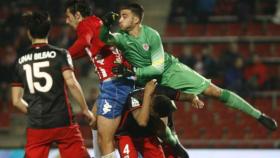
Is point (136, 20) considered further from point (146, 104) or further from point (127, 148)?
point (127, 148)

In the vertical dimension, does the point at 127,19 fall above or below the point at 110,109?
above

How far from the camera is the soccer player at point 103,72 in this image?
6828 millimetres

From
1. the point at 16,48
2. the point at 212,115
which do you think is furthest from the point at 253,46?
the point at 16,48

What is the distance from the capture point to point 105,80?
276 inches

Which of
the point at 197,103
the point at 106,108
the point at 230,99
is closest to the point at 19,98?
the point at 106,108

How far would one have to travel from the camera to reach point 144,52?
6973 mm

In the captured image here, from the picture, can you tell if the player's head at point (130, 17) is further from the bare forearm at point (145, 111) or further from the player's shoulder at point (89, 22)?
the bare forearm at point (145, 111)

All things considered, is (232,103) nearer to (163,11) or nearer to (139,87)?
(139,87)

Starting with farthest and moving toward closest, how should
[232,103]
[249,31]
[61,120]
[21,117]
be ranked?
[249,31] → [21,117] → [232,103] → [61,120]

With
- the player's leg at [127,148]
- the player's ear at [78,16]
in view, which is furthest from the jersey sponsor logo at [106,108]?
the player's ear at [78,16]

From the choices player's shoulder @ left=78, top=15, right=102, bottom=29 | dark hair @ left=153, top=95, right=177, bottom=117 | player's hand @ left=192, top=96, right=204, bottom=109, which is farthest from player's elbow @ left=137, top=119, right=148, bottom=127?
player's shoulder @ left=78, top=15, right=102, bottom=29

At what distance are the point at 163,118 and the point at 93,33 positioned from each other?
1.12 meters

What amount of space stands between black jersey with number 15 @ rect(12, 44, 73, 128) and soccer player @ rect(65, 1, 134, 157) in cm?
78

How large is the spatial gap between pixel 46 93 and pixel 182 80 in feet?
6.52
